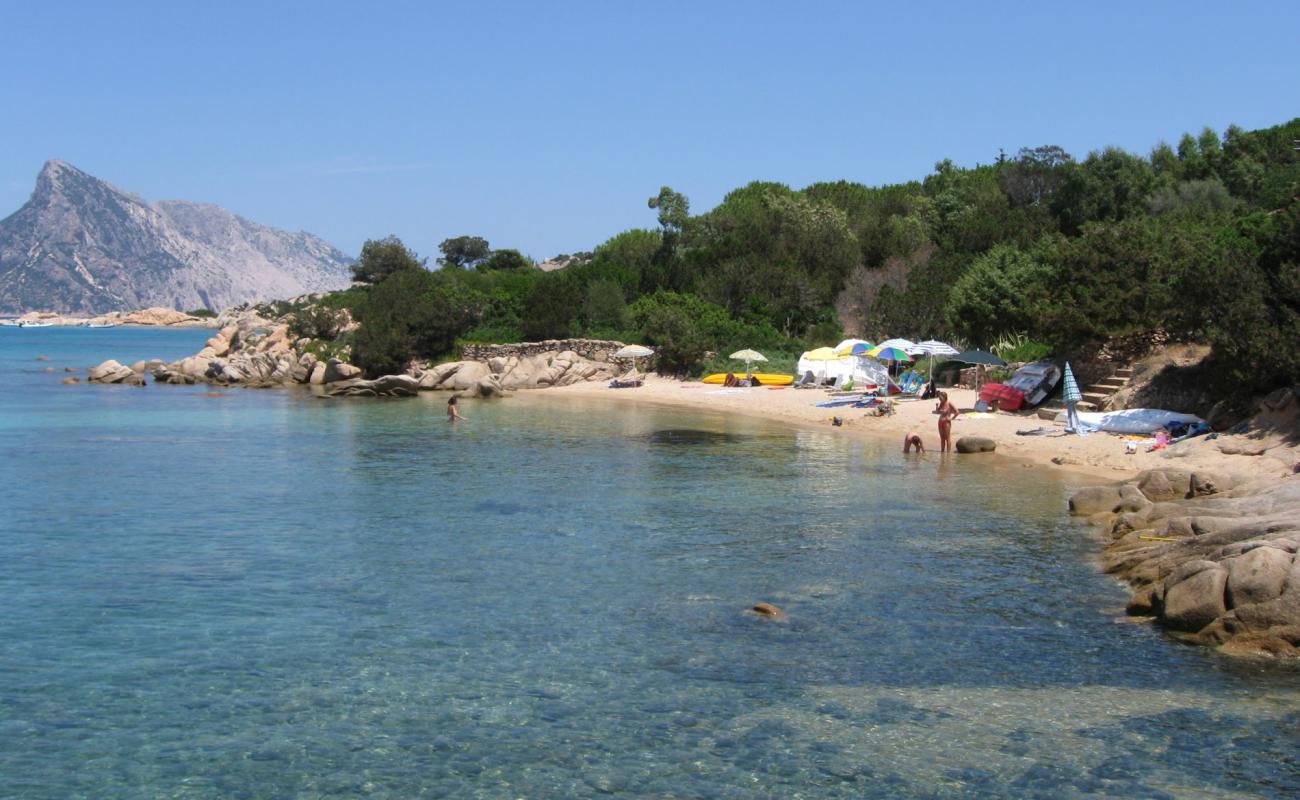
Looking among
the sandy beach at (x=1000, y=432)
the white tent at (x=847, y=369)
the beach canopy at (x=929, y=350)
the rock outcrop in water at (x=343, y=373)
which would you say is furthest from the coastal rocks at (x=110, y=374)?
the beach canopy at (x=929, y=350)

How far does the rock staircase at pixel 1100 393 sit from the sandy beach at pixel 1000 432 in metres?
0.60

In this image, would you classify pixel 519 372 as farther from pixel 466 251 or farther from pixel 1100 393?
pixel 466 251

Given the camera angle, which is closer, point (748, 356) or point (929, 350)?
point (929, 350)

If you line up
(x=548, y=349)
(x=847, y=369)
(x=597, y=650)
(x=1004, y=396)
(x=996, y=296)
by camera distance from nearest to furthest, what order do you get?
1. (x=597, y=650)
2. (x=1004, y=396)
3. (x=996, y=296)
4. (x=847, y=369)
5. (x=548, y=349)

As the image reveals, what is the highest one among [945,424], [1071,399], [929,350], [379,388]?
[929,350]

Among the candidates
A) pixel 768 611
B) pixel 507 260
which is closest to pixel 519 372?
pixel 768 611

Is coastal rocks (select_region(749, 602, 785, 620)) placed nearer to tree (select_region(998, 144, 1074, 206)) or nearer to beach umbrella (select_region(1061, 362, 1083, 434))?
beach umbrella (select_region(1061, 362, 1083, 434))

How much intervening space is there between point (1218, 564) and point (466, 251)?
10919 cm

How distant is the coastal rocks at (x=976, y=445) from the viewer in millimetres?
29297

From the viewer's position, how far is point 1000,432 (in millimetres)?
31562

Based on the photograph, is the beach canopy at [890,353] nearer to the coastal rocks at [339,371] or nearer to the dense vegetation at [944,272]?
the dense vegetation at [944,272]

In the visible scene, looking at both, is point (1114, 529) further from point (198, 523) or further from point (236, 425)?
point (236, 425)

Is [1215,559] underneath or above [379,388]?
underneath

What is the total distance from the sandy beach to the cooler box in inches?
15.9
